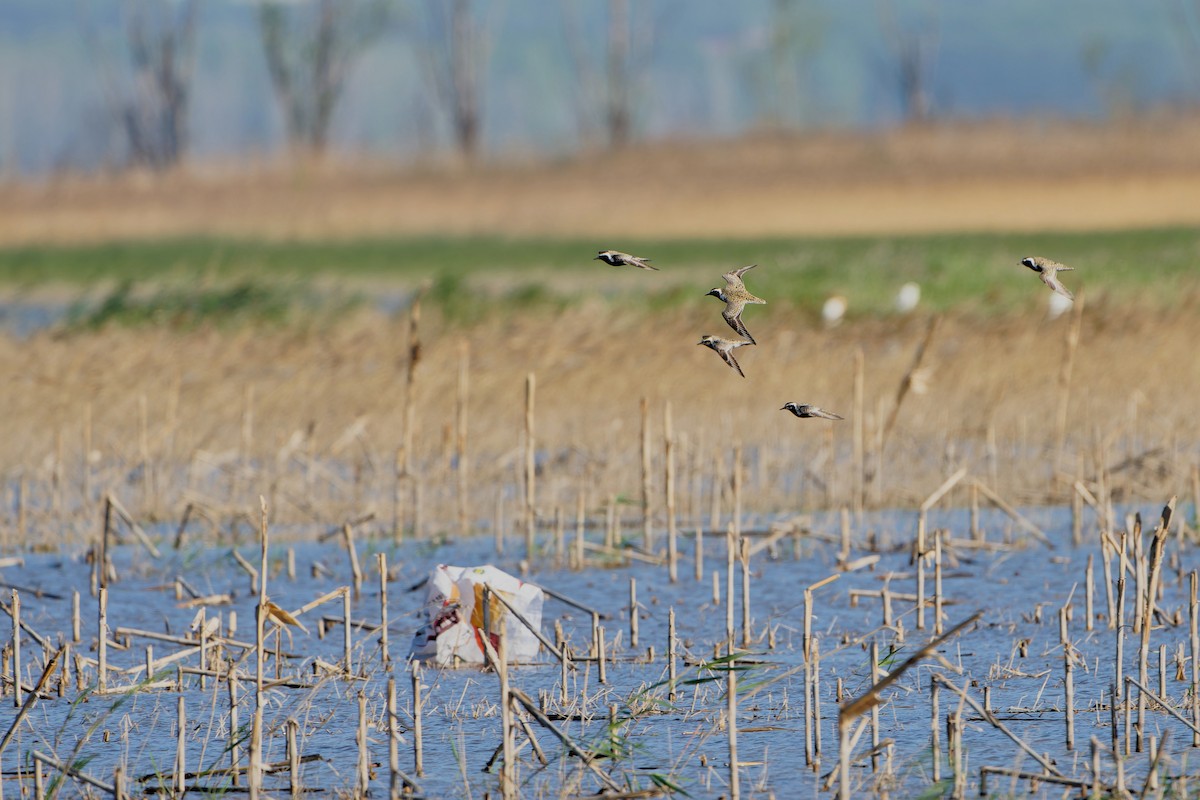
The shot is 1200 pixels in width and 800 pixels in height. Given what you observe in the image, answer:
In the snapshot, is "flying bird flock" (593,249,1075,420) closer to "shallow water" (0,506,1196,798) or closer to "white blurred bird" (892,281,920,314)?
"shallow water" (0,506,1196,798)

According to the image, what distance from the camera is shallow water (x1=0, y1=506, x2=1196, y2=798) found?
22.3 feet

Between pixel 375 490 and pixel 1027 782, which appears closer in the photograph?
pixel 1027 782

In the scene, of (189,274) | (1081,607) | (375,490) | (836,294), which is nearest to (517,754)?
(1081,607)

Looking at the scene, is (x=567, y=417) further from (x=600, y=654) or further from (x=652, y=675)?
(x=600, y=654)

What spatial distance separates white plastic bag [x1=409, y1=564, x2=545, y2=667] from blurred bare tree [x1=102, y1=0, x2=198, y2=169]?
46.0 m

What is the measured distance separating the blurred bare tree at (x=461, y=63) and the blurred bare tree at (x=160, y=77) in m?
7.08

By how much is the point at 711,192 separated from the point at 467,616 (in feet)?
94.1

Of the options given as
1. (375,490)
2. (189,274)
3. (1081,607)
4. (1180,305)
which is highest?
(189,274)

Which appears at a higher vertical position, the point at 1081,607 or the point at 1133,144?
the point at 1133,144

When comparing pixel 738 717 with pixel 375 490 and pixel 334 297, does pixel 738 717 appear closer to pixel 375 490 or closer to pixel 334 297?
pixel 375 490

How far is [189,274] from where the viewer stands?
77.9 ft

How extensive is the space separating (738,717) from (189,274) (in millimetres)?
17481

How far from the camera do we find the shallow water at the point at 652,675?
679 centimetres

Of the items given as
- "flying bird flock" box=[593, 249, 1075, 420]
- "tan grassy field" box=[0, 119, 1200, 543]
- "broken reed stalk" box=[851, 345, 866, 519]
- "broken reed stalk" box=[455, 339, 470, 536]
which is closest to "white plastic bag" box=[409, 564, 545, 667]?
"flying bird flock" box=[593, 249, 1075, 420]
